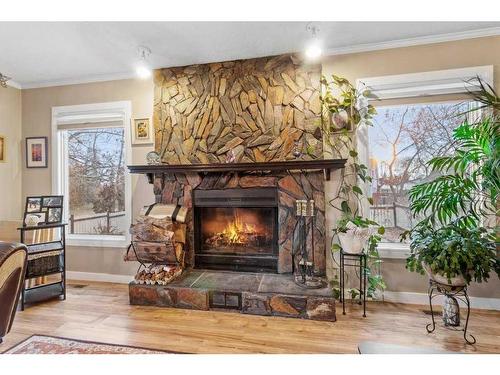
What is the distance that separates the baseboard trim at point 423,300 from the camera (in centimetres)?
260

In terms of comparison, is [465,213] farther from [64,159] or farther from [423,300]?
[64,159]

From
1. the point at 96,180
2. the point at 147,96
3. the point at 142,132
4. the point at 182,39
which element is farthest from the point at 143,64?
the point at 96,180

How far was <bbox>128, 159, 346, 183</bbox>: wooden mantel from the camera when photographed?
2.69 metres

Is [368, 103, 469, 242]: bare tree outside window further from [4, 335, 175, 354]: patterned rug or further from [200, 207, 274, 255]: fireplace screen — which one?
[4, 335, 175, 354]: patterned rug

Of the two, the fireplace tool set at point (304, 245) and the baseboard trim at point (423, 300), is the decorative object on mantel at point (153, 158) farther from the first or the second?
the baseboard trim at point (423, 300)

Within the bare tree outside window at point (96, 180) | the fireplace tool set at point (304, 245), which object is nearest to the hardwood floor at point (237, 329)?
the fireplace tool set at point (304, 245)

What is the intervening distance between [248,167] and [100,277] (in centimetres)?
239

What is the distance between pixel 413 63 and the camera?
2760mm

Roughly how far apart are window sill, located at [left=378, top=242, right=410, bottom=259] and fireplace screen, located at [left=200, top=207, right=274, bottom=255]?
1.14m

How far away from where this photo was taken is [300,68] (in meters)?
2.98

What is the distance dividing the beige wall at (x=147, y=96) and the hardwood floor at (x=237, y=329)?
0.56 meters

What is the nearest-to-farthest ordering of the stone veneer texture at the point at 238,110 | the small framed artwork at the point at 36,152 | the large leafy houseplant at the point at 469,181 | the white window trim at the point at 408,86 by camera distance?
the large leafy houseplant at the point at 469,181 → the white window trim at the point at 408,86 → the stone veneer texture at the point at 238,110 → the small framed artwork at the point at 36,152
